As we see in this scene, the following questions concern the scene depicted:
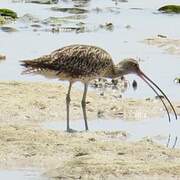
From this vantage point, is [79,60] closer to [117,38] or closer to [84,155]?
[84,155]

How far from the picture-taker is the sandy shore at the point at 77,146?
43.0 feet

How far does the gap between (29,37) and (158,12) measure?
796 cm

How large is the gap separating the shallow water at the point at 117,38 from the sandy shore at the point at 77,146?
6.26ft

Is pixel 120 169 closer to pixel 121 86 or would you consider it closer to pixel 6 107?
pixel 6 107

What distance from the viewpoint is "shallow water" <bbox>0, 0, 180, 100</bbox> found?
71.1 feet

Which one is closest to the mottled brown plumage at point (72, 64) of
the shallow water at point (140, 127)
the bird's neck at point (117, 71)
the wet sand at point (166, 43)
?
the bird's neck at point (117, 71)

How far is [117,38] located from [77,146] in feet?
46.8

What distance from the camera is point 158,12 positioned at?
112 feet

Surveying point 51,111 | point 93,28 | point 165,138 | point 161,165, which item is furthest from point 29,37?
point 161,165

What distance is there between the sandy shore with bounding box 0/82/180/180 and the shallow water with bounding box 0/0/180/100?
Result: 191 cm

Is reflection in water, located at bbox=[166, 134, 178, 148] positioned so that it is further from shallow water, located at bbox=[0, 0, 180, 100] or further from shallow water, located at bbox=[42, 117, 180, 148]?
shallow water, located at bbox=[0, 0, 180, 100]

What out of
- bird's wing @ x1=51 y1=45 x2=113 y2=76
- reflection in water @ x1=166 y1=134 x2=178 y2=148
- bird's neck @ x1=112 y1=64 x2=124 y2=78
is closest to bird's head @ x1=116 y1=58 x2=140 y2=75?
bird's neck @ x1=112 y1=64 x2=124 y2=78

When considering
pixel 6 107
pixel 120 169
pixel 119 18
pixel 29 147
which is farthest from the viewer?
pixel 119 18

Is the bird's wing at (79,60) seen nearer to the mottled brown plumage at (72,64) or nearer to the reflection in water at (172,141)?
the mottled brown plumage at (72,64)
